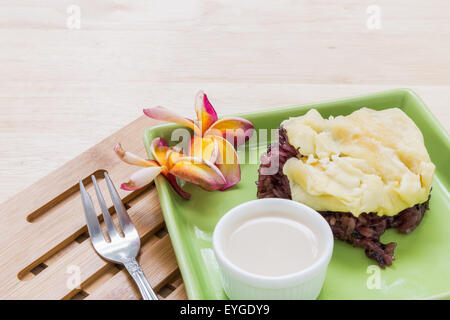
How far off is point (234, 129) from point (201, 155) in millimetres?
299

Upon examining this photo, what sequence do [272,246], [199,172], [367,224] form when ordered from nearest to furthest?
1. [272,246]
2. [367,224]
3. [199,172]

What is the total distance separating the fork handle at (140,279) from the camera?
259 centimetres

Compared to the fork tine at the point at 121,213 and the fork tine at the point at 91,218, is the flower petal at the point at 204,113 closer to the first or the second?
the fork tine at the point at 121,213

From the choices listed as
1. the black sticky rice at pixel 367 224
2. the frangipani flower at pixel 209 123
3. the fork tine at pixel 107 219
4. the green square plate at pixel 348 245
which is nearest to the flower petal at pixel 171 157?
the green square plate at pixel 348 245

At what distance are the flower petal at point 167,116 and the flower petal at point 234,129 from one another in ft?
0.44

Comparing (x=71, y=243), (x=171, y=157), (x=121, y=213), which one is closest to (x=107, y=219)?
(x=121, y=213)

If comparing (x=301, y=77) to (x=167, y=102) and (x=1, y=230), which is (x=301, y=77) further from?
(x=1, y=230)

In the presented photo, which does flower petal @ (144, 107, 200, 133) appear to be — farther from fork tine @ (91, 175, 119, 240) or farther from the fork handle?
the fork handle

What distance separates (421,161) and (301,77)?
1.75m

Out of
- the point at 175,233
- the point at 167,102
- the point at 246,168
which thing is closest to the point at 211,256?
the point at 175,233

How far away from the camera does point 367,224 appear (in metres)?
2.78

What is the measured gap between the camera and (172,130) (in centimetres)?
336

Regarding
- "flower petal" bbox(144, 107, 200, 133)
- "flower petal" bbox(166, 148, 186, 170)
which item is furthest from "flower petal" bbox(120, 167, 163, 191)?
"flower petal" bbox(144, 107, 200, 133)

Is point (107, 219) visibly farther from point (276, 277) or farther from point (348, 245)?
point (348, 245)
